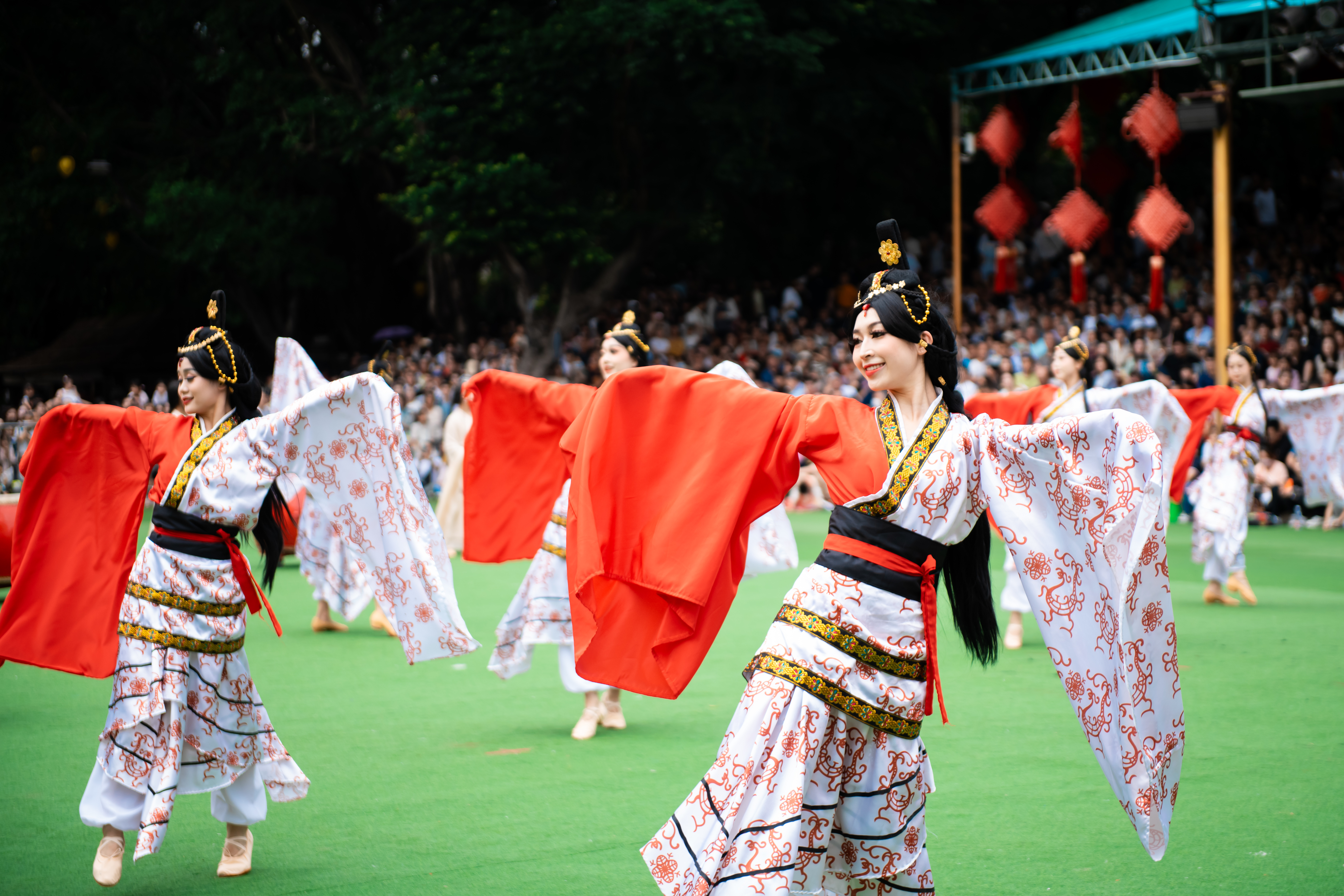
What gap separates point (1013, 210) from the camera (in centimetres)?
1623

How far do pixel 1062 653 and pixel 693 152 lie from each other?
1653 centimetres

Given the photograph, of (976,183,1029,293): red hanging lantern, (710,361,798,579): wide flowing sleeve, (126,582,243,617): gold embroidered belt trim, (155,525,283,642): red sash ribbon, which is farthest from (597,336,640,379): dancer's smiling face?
(976,183,1029,293): red hanging lantern

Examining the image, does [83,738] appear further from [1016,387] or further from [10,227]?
[10,227]

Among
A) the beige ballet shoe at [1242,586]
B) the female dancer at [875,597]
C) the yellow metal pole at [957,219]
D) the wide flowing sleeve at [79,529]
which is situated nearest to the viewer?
the female dancer at [875,597]

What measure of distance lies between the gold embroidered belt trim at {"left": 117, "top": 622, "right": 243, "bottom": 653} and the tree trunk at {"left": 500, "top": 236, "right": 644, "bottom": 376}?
49.4 feet

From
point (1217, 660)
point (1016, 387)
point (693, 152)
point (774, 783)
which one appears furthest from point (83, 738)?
point (693, 152)

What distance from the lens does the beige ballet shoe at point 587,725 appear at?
5.09 meters

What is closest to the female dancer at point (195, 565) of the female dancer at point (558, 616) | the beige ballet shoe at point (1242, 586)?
the female dancer at point (558, 616)

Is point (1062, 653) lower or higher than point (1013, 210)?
lower

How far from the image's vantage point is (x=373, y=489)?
3.90 meters

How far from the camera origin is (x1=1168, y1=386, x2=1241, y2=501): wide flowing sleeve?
7.28m

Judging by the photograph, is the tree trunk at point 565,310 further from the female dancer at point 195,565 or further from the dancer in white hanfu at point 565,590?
the female dancer at point 195,565

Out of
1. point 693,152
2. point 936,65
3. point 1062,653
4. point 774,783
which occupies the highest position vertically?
point 936,65

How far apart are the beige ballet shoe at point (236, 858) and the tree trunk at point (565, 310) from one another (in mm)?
15130
